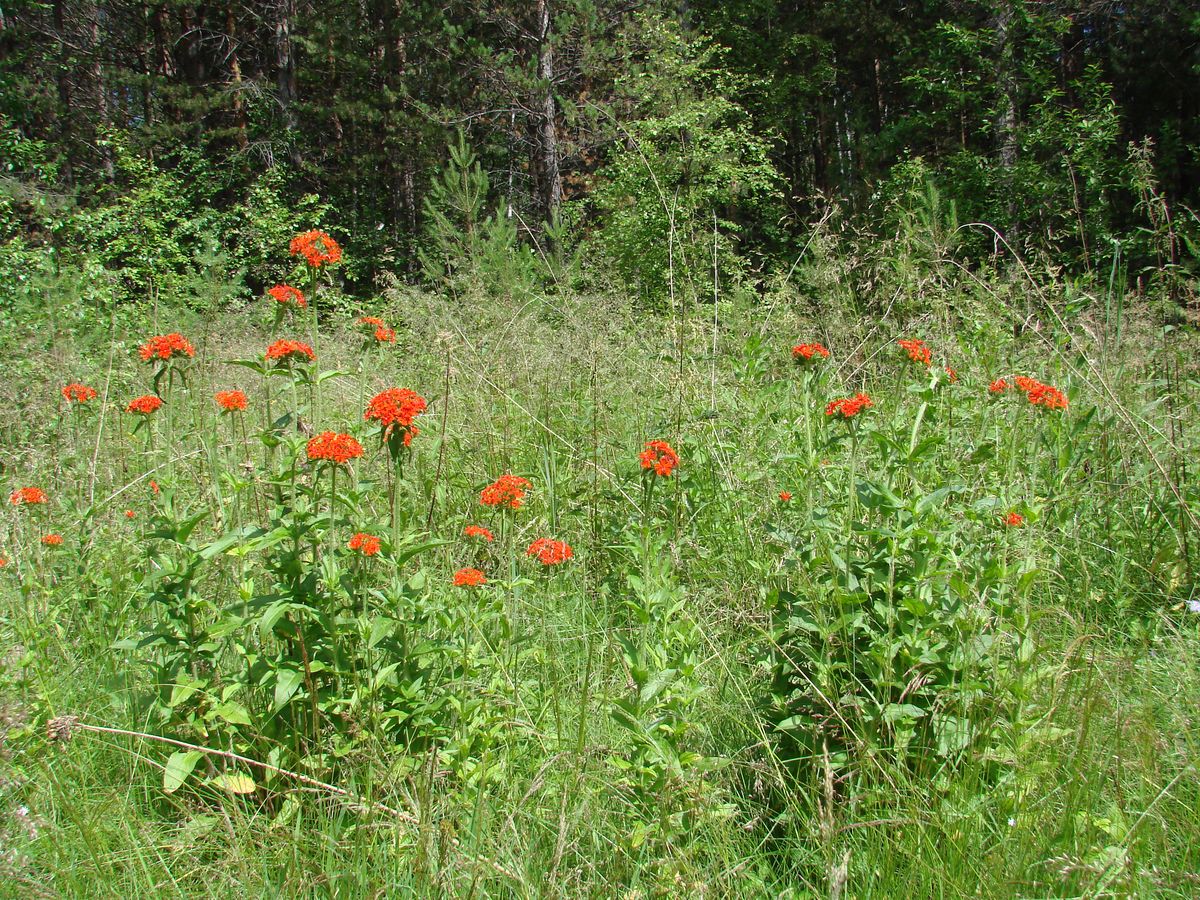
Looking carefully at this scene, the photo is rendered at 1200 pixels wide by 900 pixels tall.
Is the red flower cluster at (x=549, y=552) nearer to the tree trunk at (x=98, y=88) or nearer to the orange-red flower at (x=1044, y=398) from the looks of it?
the orange-red flower at (x=1044, y=398)

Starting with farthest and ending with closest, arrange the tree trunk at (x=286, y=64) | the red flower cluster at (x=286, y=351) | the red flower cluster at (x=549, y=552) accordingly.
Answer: the tree trunk at (x=286, y=64) → the red flower cluster at (x=549, y=552) → the red flower cluster at (x=286, y=351)

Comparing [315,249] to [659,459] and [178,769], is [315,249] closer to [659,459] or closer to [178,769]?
[659,459]

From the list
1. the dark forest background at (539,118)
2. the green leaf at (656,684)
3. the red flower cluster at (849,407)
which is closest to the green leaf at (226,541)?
the green leaf at (656,684)

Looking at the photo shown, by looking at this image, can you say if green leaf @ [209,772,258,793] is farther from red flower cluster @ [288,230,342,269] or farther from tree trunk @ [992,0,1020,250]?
tree trunk @ [992,0,1020,250]

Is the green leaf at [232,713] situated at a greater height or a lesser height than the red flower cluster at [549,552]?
lesser

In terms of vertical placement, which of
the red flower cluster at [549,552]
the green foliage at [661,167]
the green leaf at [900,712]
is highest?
the green foliage at [661,167]

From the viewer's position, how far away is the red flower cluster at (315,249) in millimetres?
1763

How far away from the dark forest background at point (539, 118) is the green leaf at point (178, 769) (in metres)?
7.46

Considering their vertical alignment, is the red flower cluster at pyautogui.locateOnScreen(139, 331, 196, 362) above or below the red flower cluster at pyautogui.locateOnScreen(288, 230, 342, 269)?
below

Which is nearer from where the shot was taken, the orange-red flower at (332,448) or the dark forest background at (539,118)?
the orange-red flower at (332,448)

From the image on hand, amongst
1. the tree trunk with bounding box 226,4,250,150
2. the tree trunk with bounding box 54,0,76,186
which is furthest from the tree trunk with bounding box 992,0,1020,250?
the tree trunk with bounding box 54,0,76,186

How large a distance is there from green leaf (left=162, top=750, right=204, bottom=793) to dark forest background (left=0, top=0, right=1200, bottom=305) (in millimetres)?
7457

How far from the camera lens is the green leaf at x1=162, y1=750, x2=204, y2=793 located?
142 cm

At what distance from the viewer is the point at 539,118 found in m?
14.2
